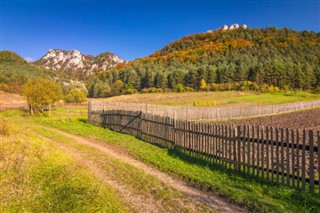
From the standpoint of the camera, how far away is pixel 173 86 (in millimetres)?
114875

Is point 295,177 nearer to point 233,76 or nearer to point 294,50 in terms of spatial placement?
point 233,76

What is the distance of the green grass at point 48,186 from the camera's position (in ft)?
18.4

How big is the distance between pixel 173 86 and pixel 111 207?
4322 inches

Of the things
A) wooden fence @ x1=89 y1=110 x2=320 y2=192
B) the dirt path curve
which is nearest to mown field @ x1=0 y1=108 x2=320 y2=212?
the dirt path curve

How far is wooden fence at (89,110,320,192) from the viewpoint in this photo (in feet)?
24.7

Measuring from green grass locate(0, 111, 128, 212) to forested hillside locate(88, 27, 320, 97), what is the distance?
97204 millimetres

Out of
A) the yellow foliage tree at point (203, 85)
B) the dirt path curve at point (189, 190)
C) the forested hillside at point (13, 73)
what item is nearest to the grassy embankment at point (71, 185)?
the dirt path curve at point (189, 190)

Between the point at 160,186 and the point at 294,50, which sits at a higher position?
the point at 294,50

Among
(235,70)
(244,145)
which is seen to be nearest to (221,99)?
(235,70)

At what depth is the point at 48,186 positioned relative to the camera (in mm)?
6742

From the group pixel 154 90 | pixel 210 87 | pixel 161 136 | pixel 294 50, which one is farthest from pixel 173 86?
pixel 161 136

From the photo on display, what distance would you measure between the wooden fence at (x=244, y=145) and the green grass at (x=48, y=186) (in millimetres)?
4727

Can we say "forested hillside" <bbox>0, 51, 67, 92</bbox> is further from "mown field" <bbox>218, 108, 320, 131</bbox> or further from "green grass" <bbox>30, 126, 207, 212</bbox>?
"green grass" <bbox>30, 126, 207, 212</bbox>

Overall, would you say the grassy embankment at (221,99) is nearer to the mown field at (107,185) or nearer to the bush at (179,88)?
the bush at (179,88)
